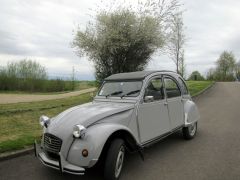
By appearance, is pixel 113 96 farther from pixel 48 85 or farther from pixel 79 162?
pixel 48 85

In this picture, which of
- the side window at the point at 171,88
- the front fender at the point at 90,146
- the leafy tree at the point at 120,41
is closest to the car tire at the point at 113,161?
the front fender at the point at 90,146

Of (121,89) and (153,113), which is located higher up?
(121,89)

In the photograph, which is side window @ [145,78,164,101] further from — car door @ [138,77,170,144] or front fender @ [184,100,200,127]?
front fender @ [184,100,200,127]

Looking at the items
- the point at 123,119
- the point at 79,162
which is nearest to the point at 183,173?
the point at 123,119

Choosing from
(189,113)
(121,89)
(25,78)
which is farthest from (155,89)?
(25,78)

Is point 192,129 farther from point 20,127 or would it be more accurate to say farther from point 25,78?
point 25,78

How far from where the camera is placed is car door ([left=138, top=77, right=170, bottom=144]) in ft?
17.7

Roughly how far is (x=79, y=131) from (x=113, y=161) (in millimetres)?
720

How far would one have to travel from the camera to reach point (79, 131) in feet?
13.9

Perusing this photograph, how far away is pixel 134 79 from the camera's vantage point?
5883 mm

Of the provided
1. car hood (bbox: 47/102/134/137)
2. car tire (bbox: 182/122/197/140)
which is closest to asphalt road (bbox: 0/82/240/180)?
car tire (bbox: 182/122/197/140)

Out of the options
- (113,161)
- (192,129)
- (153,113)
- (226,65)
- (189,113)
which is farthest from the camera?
(226,65)

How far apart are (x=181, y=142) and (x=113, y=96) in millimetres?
2424

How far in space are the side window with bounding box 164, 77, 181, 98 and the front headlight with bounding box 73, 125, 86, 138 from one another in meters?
2.81
